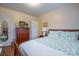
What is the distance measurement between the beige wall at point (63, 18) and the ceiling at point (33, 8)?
3.3 inches

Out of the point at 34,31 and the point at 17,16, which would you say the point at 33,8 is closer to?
the point at 17,16

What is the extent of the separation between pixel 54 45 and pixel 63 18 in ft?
1.73

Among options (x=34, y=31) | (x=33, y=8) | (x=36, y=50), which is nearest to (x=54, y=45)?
(x=36, y=50)

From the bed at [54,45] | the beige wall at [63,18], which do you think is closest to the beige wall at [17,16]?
the beige wall at [63,18]

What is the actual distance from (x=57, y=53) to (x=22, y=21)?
0.85m

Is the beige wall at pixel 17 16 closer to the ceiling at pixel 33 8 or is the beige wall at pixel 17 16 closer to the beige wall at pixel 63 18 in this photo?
the ceiling at pixel 33 8

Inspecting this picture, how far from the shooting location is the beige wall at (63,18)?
1.83m

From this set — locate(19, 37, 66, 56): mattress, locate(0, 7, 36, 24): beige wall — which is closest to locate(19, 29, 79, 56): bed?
locate(19, 37, 66, 56): mattress

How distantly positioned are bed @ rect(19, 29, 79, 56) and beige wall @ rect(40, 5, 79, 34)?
0.31ft

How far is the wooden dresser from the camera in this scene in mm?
1892

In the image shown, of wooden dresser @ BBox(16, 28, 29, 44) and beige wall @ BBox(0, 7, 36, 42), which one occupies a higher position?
beige wall @ BBox(0, 7, 36, 42)

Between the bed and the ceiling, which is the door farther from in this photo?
the ceiling

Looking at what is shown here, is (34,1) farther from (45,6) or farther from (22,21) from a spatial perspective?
(22,21)

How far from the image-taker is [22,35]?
6.31ft
